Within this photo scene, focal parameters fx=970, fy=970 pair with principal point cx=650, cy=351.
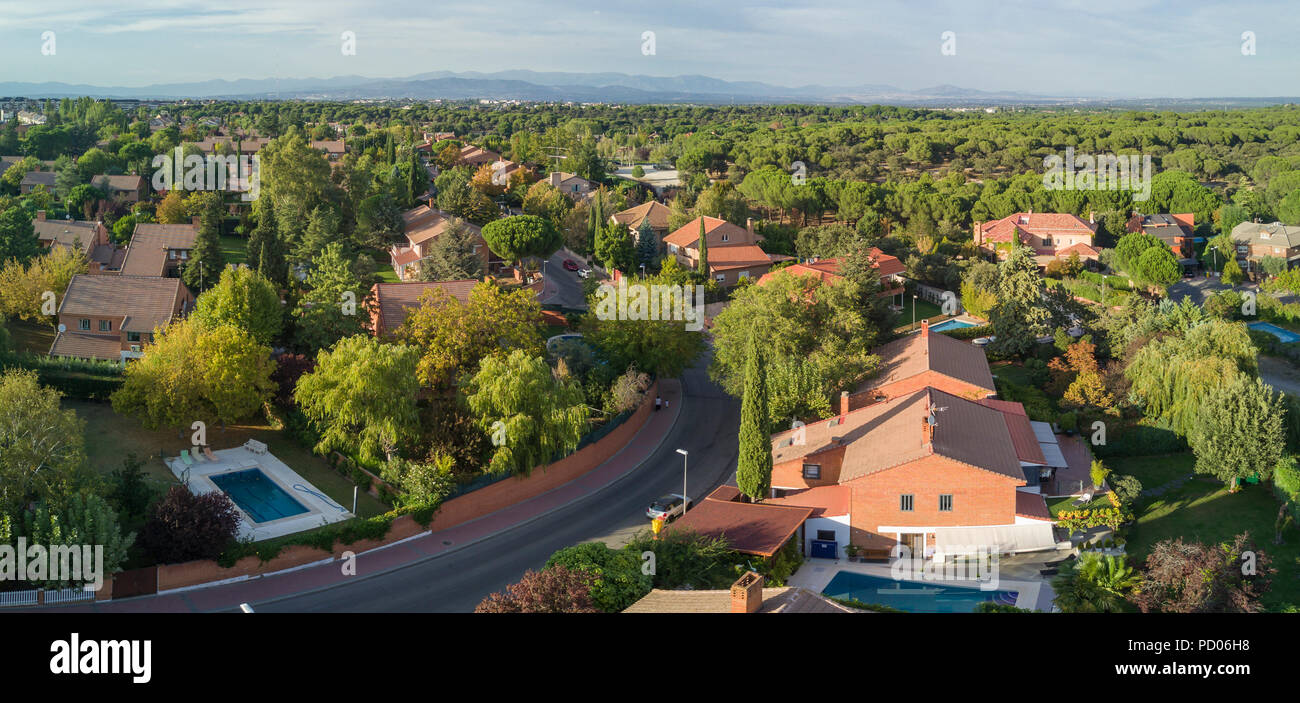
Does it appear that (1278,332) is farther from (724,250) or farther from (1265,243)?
(724,250)

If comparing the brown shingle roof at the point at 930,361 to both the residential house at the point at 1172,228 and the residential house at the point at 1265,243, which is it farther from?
the residential house at the point at 1265,243

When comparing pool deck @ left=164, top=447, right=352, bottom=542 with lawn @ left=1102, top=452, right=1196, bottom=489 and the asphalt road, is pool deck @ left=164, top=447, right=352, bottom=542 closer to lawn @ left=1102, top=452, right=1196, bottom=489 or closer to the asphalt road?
the asphalt road

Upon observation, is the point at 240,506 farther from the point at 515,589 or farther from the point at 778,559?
the point at 778,559

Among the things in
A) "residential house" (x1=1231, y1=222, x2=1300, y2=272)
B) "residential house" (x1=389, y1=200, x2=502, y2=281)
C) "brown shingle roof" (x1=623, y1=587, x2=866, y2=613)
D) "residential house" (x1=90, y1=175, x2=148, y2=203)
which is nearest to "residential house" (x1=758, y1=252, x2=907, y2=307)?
"residential house" (x1=389, y1=200, x2=502, y2=281)

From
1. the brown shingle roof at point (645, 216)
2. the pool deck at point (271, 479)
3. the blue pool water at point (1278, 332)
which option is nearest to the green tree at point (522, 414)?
the pool deck at point (271, 479)

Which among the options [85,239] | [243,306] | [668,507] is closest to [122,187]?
[85,239]
